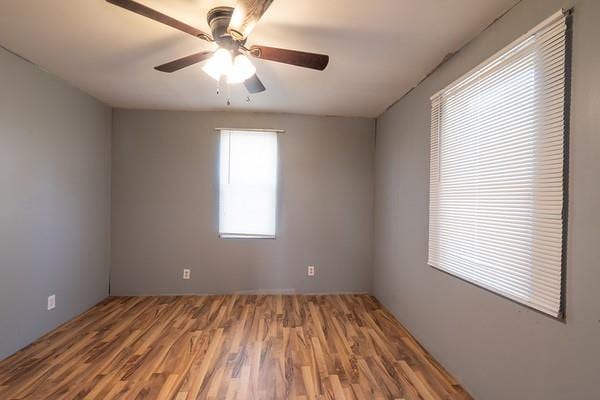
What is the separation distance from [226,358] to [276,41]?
2343 mm

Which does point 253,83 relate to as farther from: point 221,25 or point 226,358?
point 226,358

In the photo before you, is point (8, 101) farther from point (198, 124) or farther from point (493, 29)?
point (493, 29)

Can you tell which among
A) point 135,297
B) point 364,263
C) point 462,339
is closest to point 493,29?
point 462,339

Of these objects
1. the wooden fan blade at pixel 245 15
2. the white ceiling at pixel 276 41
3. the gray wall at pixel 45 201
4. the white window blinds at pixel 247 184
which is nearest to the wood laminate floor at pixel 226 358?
the gray wall at pixel 45 201

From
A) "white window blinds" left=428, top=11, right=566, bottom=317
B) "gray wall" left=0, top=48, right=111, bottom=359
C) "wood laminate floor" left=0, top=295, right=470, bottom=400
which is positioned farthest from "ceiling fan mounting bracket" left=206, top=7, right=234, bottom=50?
"wood laminate floor" left=0, top=295, right=470, bottom=400

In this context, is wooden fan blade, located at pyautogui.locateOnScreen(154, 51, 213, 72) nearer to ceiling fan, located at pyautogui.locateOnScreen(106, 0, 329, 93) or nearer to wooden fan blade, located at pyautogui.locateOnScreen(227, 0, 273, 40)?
ceiling fan, located at pyautogui.locateOnScreen(106, 0, 329, 93)

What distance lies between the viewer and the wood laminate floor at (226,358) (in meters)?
1.73

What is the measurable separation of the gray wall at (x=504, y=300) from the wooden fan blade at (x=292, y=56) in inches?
40.4

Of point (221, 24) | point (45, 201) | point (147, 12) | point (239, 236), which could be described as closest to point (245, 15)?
point (221, 24)

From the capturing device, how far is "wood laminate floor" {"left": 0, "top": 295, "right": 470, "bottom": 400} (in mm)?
1729

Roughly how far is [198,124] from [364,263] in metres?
2.74

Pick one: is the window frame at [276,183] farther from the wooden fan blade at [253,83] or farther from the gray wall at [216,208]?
the wooden fan blade at [253,83]

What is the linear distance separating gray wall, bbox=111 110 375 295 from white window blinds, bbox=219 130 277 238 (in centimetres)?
10

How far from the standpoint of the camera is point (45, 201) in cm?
234
